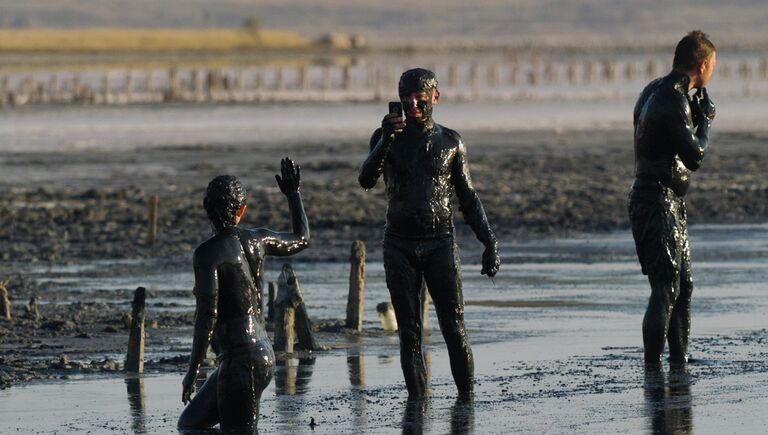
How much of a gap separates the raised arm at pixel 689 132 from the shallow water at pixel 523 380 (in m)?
1.42

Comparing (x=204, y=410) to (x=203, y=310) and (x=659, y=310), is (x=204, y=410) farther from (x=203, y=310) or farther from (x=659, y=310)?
(x=659, y=310)

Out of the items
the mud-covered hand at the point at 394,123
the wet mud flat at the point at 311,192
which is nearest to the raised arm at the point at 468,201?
the mud-covered hand at the point at 394,123

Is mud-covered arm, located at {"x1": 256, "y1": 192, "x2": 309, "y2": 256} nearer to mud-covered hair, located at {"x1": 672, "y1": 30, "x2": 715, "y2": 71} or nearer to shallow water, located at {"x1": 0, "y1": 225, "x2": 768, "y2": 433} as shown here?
shallow water, located at {"x1": 0, "y1": 225, "x2": 768, "y2": 433}

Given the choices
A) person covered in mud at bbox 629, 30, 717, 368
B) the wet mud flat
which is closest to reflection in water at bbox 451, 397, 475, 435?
person covered in mud at bbox 629, 30, 717, 368

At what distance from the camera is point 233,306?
35.4 ft

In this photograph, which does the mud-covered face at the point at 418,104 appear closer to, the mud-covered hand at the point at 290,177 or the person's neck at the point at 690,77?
the mud-covered hand at the point at 290,177

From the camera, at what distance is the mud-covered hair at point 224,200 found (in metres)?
10.7

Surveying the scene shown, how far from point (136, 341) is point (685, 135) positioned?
3976 mm

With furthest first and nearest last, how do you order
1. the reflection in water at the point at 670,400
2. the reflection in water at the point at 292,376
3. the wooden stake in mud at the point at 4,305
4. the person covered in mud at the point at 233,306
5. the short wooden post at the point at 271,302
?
the wooden stake in mud at the point at 4,305 < the short wooden post at the point at 271,302 < the reflection in water at the point at 292,376 < the reflection in water at the point at 670,400 < the person covered in mud at the point at 233,306

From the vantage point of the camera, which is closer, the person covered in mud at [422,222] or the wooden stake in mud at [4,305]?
the person covered in mud at [422,222]

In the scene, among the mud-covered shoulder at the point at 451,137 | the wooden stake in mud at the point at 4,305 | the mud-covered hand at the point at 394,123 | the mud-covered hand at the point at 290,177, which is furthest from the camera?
the wooden stake in mud at the point at 4,305

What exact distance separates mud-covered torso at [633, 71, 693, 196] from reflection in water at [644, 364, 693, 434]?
4.11 ft

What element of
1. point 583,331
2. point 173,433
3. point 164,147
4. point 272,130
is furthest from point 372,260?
point 272,130

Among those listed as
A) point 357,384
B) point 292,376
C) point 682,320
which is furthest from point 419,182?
point 682,320
